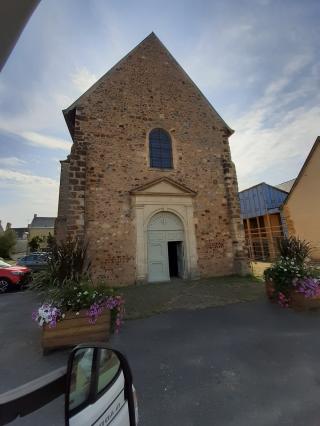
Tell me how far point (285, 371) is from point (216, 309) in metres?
2.85

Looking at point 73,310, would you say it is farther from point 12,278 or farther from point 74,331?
point 12,278

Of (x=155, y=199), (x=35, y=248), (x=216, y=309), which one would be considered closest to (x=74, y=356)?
(x=216, y=309)

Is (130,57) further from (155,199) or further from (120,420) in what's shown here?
(120,420)

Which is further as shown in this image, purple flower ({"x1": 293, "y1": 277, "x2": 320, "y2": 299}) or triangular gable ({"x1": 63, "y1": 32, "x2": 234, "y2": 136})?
triangular gable ({"x1": 63, "y1": 32, "x2": 234, "y2": 136})

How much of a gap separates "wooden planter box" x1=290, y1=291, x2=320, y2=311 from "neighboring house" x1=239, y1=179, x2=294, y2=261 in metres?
13.1

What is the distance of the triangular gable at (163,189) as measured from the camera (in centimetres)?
974

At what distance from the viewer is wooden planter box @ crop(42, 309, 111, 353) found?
3895 millimetres

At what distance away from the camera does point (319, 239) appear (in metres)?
14.6

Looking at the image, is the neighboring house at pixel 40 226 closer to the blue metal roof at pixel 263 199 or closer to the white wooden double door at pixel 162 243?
the blue metal roof at pixel 263 199

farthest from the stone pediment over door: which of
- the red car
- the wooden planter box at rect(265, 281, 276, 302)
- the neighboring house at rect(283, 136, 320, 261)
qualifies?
the neighboring house at rect(283, 136, 320, 261)

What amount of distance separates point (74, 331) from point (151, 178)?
283 inches

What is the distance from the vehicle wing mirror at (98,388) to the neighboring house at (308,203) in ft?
52.8

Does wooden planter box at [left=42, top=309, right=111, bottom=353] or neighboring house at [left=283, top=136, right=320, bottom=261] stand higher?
neighboring house at [left=283, top=136, right=320, bottom=261]

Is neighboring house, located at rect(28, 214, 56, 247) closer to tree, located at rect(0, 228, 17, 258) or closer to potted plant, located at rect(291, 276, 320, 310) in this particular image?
tree, located at rect(0, 228, 17, 258)
